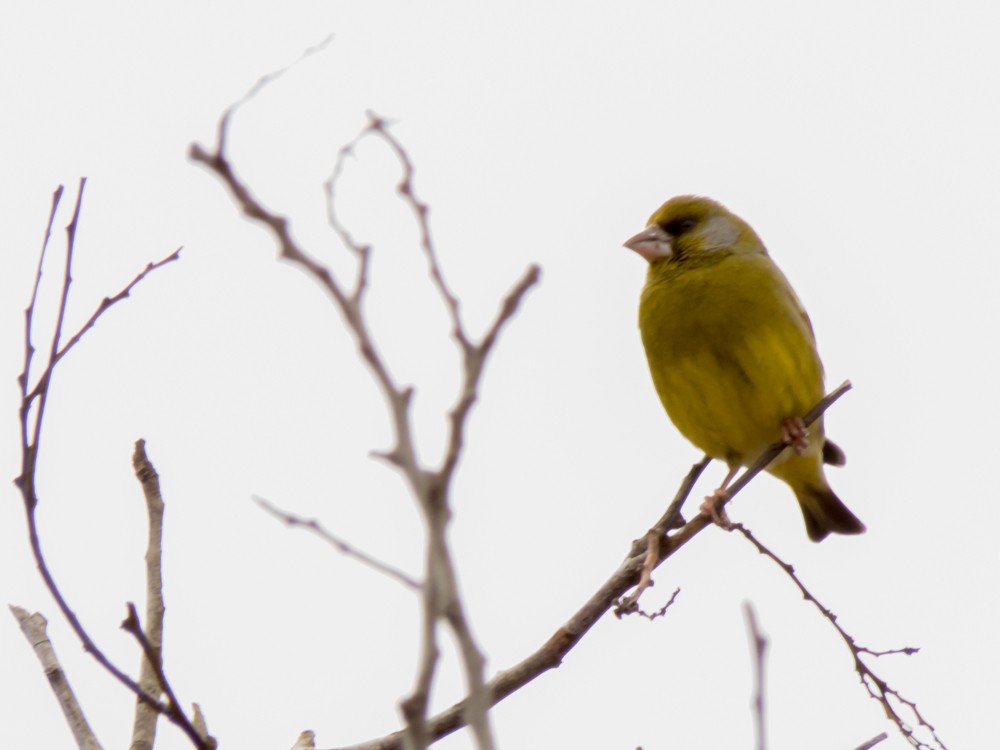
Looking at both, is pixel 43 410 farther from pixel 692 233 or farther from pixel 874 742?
pixel 692 233

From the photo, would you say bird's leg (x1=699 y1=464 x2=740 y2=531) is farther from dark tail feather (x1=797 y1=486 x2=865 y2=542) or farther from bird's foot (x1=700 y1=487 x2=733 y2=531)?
dark tail feather (x1=797 y1=486 x2=865 y2=542)

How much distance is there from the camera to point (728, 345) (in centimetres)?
485

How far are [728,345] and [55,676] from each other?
121 inches

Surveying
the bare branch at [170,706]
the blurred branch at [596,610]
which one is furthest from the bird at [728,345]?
the bare branch at [170,706]

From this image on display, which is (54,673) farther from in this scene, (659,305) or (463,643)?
(659,305)

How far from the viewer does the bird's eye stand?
213 inches

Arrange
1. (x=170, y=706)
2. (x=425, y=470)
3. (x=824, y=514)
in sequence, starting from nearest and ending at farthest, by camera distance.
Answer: (x=425, y=470) < (x=170, y=706) < (x=824, y=514)

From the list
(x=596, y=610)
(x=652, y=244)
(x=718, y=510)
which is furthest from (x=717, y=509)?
(x=652, y=244)

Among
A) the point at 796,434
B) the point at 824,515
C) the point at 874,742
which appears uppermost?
the point at 824,515

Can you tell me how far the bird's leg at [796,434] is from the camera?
466cm

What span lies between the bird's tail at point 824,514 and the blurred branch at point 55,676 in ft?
13.3

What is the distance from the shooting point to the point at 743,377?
4.83 m

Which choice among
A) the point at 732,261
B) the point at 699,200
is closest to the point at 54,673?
the point at 732,261

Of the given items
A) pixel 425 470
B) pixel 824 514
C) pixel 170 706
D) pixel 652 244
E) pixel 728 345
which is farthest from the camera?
pixel 824 514
